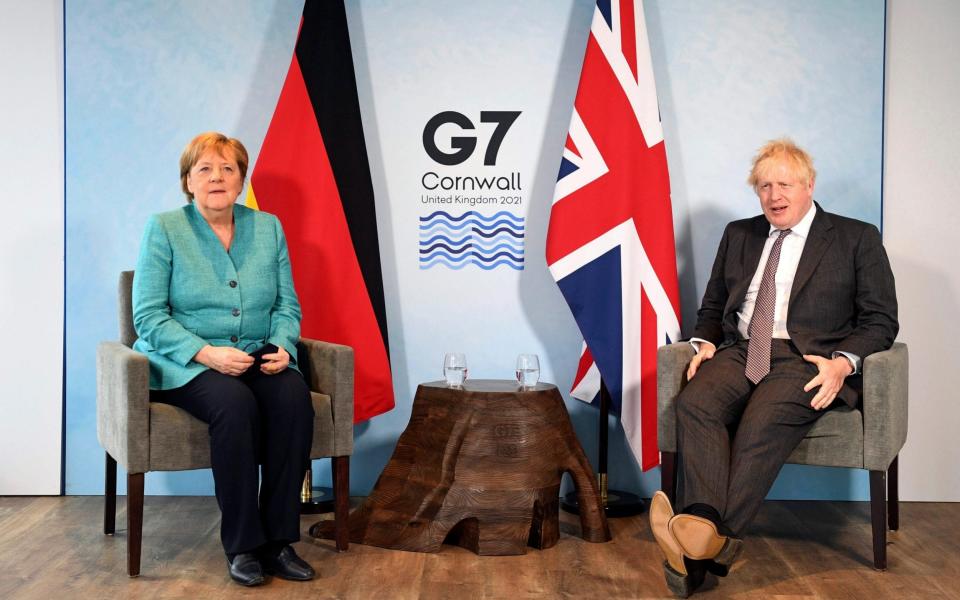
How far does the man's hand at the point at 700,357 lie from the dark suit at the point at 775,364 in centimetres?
3

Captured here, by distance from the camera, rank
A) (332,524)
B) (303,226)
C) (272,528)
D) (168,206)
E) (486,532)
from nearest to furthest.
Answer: (272,528)
(486,532)
(332,524)
(303,226)
(168,206)

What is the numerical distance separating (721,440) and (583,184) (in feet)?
3.64

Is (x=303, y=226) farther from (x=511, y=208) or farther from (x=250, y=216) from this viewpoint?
(x=511, y=208)

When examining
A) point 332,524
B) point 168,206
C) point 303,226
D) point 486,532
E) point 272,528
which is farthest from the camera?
point 168,206

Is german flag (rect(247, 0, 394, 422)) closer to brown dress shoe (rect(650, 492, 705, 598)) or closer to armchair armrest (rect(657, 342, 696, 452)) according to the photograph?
armchair armrest (rect(657, 342, 696, 452))

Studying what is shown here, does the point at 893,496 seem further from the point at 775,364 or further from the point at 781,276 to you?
the point at 781,276

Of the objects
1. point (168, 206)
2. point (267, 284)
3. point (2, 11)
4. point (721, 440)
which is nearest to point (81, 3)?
point (2, 11)

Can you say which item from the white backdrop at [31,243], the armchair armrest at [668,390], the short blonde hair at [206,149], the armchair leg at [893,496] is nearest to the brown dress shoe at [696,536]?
the armchair armrest at [668,390]

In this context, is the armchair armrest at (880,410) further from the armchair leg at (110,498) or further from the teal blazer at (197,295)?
the armchair leg at (110,498)

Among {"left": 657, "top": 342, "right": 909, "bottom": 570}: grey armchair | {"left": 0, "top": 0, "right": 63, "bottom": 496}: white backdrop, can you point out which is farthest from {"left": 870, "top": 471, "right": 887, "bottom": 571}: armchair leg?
{"left": 0, "top": 0, "right": 63, "bottom": 496}: white backdrop

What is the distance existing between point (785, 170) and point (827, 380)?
2.18 feet

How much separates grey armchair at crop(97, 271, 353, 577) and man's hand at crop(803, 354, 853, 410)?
137 centimetres

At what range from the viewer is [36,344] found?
3.55 m

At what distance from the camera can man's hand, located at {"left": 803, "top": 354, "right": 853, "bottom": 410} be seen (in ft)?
8.83
